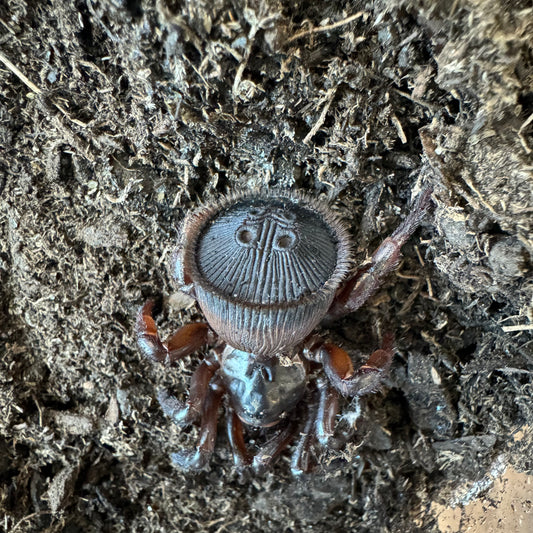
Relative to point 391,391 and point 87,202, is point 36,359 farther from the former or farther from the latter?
point 391,391

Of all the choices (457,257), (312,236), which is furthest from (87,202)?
(457,257)

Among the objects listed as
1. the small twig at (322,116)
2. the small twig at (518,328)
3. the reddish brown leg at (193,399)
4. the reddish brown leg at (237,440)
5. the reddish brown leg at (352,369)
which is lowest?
the reddish brown leg at (237,440)

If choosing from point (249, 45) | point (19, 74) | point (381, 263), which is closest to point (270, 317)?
point (381, 263)

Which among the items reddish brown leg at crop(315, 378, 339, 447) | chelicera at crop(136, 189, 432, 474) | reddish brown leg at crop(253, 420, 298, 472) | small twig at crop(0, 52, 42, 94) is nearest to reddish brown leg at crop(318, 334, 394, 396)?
chelicera at crop(136, 189, 432, 474)

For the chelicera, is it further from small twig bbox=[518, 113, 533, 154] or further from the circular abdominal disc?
small twig bbox=[518, 113, 533, 154]

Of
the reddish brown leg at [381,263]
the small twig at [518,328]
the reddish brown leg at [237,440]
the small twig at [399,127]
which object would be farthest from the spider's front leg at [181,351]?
the small twig at [518,328]

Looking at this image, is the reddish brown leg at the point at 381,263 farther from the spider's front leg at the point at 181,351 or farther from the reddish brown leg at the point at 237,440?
the reddish brown leg at the point at 237,440

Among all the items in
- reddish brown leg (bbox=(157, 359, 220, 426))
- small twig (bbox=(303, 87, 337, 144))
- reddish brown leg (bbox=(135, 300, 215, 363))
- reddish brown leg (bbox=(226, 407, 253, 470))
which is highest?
small twig (bbox=(303, 87, 337, 144))

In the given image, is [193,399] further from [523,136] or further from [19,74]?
[523,136]
